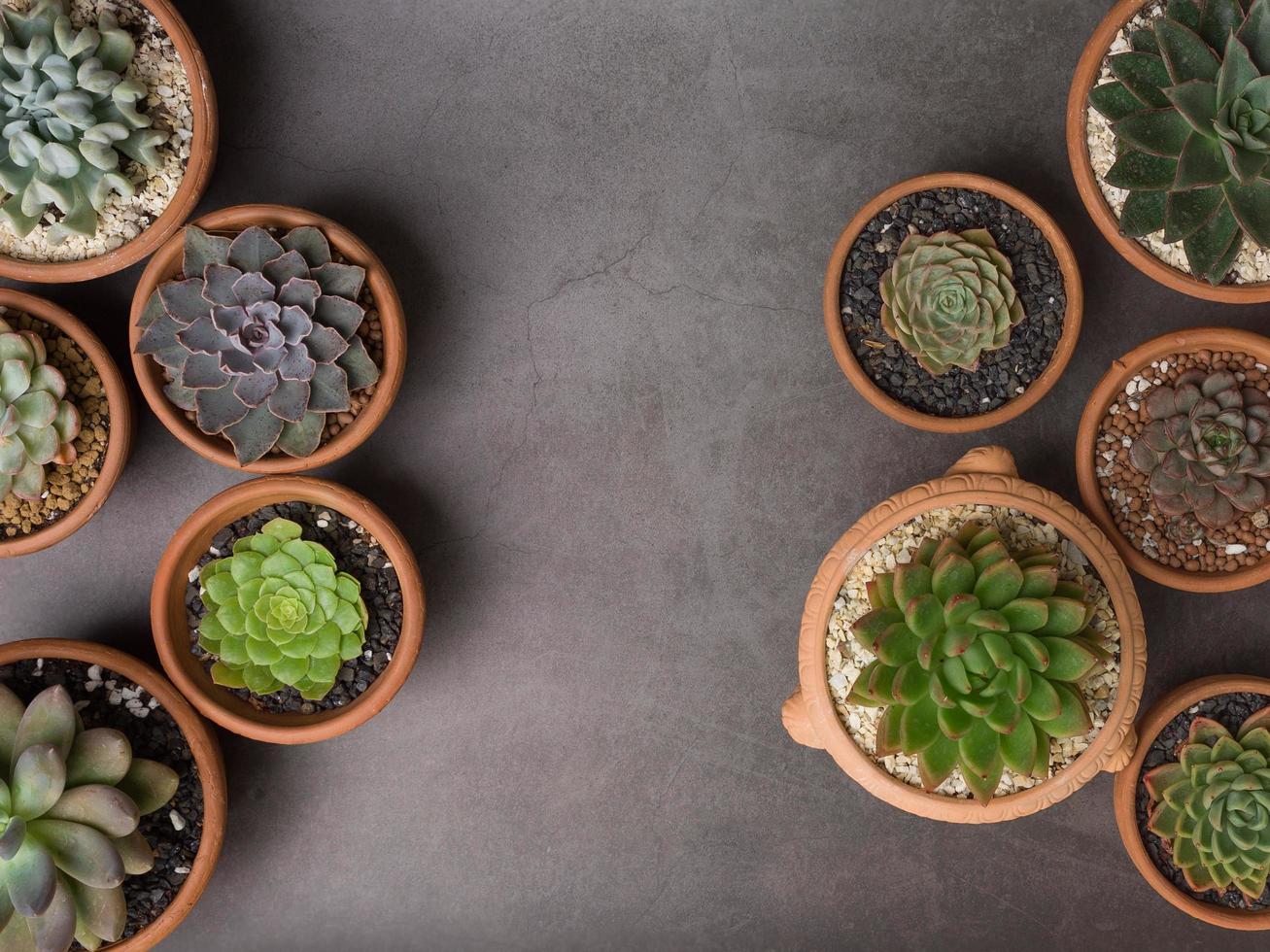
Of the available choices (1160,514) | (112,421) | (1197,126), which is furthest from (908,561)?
(112,421)

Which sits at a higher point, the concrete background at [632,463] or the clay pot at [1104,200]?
the clay pot at [1104,200]

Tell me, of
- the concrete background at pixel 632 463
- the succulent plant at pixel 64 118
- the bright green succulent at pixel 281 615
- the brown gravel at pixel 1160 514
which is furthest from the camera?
the concrete background at pixel 632 463

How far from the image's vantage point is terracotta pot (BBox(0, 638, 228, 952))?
5.56 feet

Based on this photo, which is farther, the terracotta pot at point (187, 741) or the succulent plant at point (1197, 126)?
the terracotta pot at point (187, 741)

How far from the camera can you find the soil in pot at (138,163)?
1.69 metres

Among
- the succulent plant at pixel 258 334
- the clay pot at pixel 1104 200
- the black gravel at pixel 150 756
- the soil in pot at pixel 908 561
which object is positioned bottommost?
the black gravel at pixel 150 756

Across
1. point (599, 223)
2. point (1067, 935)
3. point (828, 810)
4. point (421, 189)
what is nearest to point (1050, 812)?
point (1067, 935)

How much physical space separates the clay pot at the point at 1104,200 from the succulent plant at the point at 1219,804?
83 cm

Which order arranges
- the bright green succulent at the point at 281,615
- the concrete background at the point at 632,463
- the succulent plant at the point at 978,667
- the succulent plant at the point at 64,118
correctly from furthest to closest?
the concrete background at the point at 632,463
the bright green succulent at the point at 281,615
the succulent plant at the point at 64,118
the succulent plant at the point at 978,667

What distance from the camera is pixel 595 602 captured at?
196cm

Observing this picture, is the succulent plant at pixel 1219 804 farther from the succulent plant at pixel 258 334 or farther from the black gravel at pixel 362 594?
the succulent plant at pixel 258 334

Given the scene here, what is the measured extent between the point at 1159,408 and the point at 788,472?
732mm

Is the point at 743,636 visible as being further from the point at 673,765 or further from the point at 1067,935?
the point at 1067,935

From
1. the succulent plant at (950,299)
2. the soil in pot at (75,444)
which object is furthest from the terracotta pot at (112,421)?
the succulent plant at (950,299)
